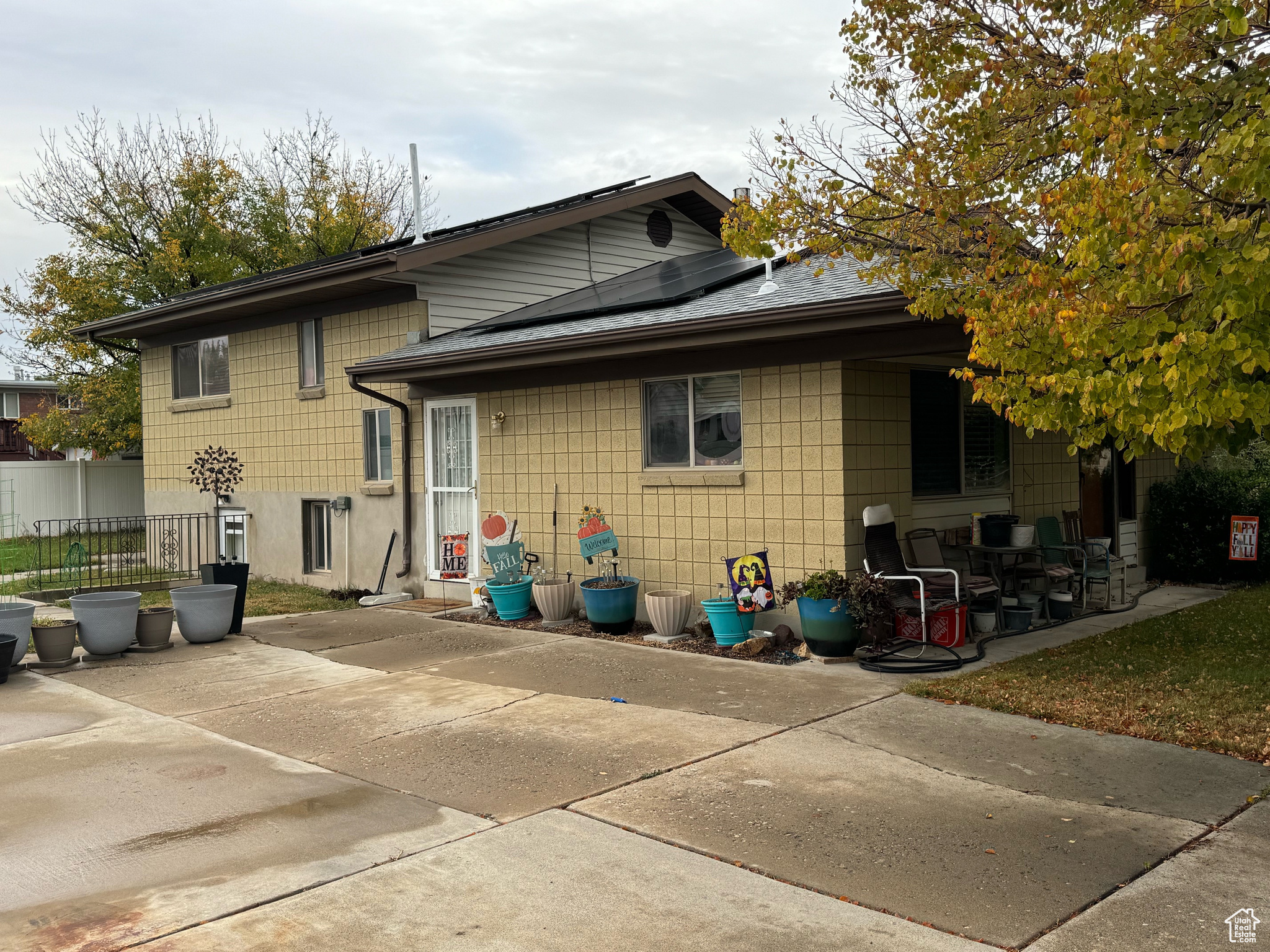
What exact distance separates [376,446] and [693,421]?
17.9ft

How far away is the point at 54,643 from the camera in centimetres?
930

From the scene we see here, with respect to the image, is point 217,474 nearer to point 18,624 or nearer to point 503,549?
point 503,549

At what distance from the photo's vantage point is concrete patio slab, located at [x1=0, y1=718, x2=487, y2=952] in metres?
4.27

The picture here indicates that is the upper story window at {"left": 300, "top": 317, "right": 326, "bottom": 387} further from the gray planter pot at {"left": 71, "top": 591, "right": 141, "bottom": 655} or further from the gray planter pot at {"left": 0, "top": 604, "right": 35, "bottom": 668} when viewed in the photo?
the gray planter pot at {"left": 0, "top": 604, "right": 35, "bottom": 668}

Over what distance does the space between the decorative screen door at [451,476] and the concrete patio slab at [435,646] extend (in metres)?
1.90

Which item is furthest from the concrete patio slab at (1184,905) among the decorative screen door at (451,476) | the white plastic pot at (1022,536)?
the decorative screen door at (451,476)

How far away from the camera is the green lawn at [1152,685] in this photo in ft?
21.5

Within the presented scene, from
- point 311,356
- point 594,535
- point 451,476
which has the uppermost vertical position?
point 311,356

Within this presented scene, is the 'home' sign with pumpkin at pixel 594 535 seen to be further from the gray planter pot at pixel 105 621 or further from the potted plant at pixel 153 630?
the gray planter pot at pixel 105 621

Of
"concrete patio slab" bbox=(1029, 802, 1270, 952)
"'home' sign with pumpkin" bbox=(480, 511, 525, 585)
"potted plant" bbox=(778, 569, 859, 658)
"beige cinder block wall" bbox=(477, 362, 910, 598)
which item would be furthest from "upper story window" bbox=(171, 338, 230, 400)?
"concrete patio slab" bbox=(1029, 802, 1270, 952)

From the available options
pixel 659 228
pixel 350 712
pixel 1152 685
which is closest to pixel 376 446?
pixel 659 228

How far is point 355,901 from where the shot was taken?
431 cm

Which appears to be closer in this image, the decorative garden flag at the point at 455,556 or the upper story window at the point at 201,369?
the decorative garden flag at the point at 455,556

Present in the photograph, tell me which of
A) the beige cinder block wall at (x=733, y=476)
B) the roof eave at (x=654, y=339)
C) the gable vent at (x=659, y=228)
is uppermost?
the gable vent at (x=659, y=228)
